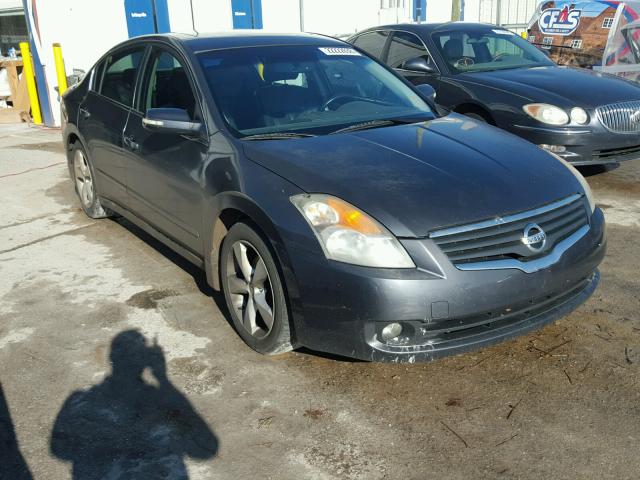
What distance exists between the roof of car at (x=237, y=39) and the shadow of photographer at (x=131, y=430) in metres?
2.05

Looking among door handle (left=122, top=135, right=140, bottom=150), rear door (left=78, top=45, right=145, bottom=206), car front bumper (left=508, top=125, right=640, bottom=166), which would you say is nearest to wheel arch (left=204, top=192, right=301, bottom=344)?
door handle (left=122, top=135, right=140, bottom=150)

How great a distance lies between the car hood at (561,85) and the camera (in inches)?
256

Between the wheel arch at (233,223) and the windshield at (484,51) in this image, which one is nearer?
the wheel arch at (233,223)

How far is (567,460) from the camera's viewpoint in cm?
278

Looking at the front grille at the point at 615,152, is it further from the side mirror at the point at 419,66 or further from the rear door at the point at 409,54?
the side mirror at the point at 419,66

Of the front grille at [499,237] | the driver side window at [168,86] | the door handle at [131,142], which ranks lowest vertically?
the front grille at [499,237]

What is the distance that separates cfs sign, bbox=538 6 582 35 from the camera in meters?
12.0

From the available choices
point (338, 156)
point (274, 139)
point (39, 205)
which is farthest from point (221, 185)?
point (39, 205)

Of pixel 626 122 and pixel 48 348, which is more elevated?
pixel 626 122

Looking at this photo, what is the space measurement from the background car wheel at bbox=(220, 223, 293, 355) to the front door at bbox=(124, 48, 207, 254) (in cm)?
40

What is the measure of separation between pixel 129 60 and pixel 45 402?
2778 mm

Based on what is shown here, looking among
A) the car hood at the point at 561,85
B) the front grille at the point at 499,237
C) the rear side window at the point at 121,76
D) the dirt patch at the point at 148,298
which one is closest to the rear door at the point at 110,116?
the rear side window at the point at 121,76

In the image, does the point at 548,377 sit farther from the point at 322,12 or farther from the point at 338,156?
the point at 322,12

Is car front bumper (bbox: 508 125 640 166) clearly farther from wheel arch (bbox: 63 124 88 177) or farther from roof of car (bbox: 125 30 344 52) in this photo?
wheel arch (bbox: 63 124 88 177)
